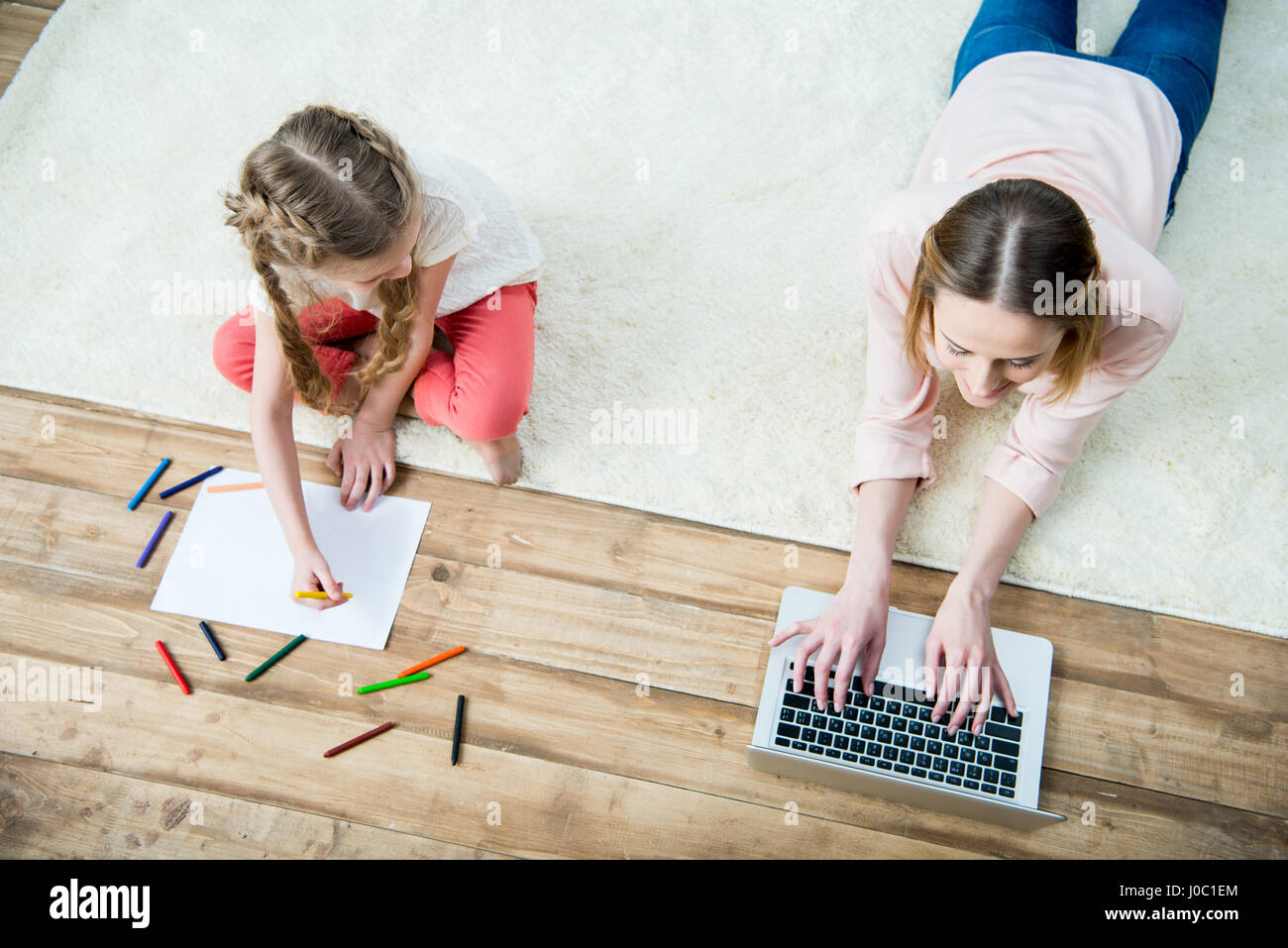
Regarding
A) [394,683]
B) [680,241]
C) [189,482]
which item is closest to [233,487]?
A: [189,482]

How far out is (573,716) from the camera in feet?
3.52

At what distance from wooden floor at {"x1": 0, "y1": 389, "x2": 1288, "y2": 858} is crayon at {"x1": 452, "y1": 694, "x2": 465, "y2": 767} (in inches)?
0.5

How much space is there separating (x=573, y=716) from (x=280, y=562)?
1.50ft

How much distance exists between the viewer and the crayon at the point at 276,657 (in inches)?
42.7

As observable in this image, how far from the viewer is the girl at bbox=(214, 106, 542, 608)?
0.80 m

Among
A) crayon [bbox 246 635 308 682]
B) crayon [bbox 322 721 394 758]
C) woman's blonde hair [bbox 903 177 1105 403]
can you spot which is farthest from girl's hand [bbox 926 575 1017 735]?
crayon [bbox 246 635 308 682]

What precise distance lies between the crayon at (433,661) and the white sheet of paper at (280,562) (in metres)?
0.05

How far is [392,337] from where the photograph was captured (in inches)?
40.1

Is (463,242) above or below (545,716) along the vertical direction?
above

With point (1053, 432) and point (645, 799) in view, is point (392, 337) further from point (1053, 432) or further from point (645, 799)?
point (1053, 432)

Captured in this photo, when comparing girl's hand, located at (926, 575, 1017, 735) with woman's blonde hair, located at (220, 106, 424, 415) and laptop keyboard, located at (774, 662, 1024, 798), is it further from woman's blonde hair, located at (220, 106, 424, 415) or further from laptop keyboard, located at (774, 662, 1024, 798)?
woman's blonde hair, located at (220, 106, 424, 415)

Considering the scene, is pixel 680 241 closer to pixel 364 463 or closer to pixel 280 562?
pixel 364 463

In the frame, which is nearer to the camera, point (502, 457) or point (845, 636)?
point (845, 636)

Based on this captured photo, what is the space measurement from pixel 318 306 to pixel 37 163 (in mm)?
737
